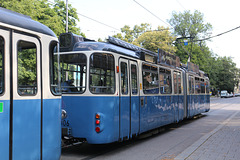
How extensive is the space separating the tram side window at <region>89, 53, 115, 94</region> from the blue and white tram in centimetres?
205

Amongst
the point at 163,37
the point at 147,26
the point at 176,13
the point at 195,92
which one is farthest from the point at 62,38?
the point at 176,13

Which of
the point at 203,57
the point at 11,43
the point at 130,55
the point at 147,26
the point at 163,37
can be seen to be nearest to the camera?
the point at 11,43

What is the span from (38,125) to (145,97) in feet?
16.4

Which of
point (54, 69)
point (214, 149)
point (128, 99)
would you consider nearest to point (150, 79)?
point (128, 99)

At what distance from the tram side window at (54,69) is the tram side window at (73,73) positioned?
199 centimetres

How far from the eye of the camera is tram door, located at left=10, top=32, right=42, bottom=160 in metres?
4.27

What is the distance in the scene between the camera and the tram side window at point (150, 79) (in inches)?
368

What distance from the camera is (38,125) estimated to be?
185 inches

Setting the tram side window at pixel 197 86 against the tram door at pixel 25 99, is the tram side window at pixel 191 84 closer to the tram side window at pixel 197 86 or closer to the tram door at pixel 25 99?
the tram side window at pixel 197 86

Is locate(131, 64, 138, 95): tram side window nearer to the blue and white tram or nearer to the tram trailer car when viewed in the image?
the tram trailer car

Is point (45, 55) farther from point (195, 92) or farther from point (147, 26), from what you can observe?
point (147, 26)

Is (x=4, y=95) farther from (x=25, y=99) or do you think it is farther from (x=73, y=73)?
(x=73, y=73)

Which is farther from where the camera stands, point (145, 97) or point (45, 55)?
point (145, 97)

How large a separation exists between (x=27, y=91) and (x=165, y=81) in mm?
7556
